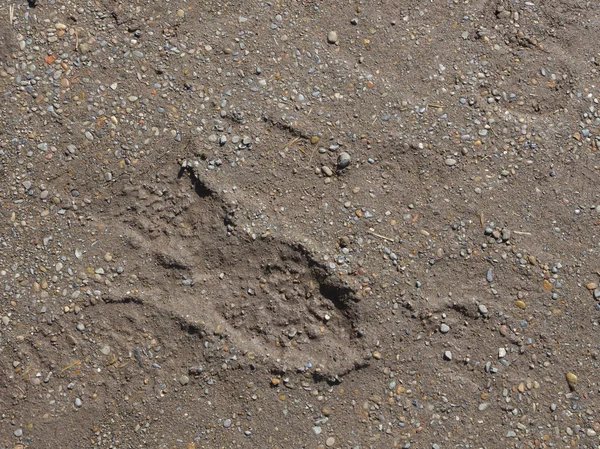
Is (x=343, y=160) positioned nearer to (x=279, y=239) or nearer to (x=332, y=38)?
(x=279, y=239)

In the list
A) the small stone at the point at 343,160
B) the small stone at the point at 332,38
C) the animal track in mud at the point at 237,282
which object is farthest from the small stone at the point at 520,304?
the small stone at the point at 332,38

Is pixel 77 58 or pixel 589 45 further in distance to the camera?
pixel 589 45

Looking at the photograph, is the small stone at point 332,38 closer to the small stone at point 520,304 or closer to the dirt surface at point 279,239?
the dirt surface at point 279,239

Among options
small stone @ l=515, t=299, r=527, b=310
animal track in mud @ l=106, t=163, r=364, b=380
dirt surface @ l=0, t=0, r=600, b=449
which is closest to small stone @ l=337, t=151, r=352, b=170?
dirt surface @ l=0, t=0, r=600, b=449

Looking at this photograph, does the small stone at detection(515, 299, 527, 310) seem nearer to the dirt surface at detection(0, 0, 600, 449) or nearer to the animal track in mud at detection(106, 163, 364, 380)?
the dirt surface at detection(0, 0, 600, 449)

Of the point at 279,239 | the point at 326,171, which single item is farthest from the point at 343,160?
the point at 279,239

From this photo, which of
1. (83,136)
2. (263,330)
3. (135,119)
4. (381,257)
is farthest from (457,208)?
(83,136)

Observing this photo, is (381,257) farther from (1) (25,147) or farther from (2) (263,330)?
(1) (25,147)
